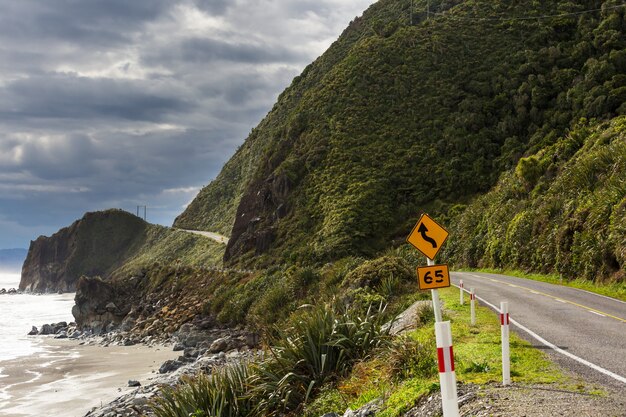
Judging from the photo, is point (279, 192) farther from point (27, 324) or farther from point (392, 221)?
point (27, 324)

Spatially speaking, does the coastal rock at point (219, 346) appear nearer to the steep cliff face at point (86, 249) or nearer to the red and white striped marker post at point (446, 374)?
the red and white striped marker post at point (446, 374)

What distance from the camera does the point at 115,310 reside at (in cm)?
5331

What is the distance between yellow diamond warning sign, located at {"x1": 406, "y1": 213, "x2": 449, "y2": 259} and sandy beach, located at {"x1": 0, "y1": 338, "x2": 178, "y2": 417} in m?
13.8

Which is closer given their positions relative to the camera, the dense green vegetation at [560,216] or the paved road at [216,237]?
the dense green vegetation at [560,216]

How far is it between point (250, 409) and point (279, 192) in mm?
52763

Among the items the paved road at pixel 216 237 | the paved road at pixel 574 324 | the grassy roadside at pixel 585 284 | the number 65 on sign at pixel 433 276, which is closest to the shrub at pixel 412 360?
the paved road at pixel 574 324

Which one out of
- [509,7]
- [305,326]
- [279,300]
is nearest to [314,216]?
[279,300]

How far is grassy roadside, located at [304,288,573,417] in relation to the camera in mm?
8164

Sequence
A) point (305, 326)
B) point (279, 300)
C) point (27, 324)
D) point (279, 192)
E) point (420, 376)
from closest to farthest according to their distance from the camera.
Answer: point (420, 376), point (305, 326), point (279, 300), point (27, 324), point (279, 192)

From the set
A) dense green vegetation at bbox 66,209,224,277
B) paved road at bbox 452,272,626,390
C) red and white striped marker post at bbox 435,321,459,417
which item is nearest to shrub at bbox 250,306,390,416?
paved road at bbox 452,272,626,390

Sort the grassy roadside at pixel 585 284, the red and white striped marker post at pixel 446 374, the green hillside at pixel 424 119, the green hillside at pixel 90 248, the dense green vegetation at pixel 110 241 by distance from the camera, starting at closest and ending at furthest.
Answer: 1. the red and white striped marker post at pixel 446 374
2. the grassy roadside at pixel 585 284
3. the green hillside at pixel 424 119
4. the dense green vegetation at pixel 110 241
5. the green hillside at pixel 90 248

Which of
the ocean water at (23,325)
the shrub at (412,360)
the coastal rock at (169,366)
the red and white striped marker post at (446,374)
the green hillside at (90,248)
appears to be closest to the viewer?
the red and white striped marker post at (446,374)

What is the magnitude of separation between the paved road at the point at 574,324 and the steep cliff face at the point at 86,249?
105389 millimetres

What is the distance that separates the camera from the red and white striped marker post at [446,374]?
634 cm
